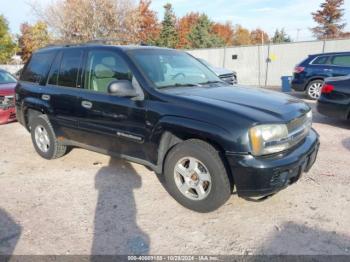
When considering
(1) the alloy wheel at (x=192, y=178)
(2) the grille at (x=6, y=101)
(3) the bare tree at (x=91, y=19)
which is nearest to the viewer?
(1) the alloy wheel at (x=192, y=178)

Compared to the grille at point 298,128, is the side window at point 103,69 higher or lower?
higher

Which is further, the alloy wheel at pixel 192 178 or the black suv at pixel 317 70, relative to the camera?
the black suv at pixel 317 70

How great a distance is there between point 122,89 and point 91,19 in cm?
2383

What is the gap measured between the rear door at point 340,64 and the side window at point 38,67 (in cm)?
977

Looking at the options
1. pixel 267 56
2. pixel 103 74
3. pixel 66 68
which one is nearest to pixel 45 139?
pixel 66 68

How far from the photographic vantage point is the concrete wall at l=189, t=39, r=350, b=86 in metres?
19.5

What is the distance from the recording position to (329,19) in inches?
2154

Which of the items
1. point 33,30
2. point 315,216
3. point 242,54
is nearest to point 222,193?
point 315,216

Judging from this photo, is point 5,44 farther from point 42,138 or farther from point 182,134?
point 182,134

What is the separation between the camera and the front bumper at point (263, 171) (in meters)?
3.15

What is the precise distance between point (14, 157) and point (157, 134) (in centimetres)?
332

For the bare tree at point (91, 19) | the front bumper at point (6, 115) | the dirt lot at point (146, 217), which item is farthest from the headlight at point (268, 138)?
the bare tree at point (91, 19)

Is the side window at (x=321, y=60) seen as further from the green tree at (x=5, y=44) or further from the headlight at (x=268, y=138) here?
the green tree at (x=5, y=44)

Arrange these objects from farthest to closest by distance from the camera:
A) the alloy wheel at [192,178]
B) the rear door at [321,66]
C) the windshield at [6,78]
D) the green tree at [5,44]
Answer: the green tree at [5,44] → the rear door at [321,66] → the windshield at [6,78] → the alloy wheel at [192,178]
